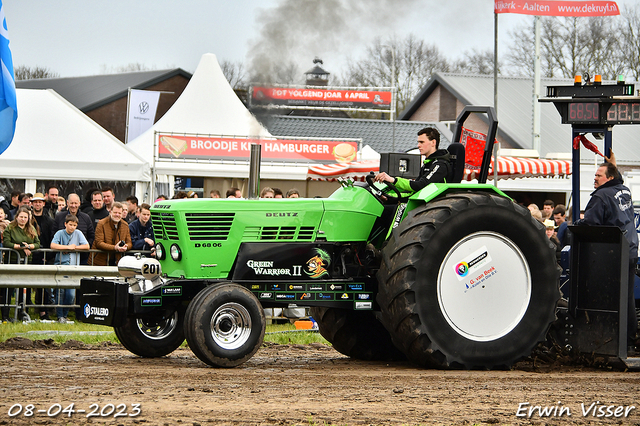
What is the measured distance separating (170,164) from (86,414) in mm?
15761

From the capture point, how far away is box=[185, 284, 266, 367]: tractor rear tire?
661 cm

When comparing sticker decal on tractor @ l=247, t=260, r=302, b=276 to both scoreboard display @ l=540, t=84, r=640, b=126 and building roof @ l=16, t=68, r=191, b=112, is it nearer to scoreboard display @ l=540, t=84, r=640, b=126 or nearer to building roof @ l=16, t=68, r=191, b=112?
scoreboard display @ l=540, t=84, r=640, b=126

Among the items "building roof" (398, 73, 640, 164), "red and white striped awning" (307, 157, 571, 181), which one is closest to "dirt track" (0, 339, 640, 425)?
"red and white striped awning" (307, 157, 571, 181)

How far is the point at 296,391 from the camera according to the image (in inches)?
226

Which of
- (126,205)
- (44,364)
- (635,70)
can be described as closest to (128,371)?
(44,364)

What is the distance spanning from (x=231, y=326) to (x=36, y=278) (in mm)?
4679

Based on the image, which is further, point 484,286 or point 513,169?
point 513,169

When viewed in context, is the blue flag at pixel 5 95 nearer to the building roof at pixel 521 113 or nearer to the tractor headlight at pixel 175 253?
the tractor headlight at pixel 175 253

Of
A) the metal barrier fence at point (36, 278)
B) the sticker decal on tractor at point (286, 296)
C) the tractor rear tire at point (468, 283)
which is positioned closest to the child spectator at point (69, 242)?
the metal barrier fence at point (36, 278)

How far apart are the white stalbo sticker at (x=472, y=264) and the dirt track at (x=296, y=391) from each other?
0.83 metres

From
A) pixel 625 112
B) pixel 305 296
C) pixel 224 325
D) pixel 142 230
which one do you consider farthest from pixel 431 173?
pixel 142 230

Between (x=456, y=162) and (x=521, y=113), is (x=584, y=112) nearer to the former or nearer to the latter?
(x=456, y=162)

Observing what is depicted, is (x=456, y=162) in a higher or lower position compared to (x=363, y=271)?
higher

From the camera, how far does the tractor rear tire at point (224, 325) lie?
21.7 feet
